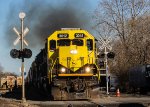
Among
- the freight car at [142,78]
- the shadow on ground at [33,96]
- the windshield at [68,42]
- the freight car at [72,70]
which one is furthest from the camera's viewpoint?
the freight car at [142,78]

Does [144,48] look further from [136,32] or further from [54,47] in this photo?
[54,47]

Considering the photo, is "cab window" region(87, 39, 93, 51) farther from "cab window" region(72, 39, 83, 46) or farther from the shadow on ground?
the shadow on ground

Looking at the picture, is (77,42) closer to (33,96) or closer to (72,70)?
(72,70)

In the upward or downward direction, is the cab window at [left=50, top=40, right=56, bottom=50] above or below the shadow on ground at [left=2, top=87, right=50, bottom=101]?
above

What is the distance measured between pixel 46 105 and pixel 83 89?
3.47m

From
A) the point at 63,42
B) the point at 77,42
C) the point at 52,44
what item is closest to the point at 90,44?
the point at 77,42

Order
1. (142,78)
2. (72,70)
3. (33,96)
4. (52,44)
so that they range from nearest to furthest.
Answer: (72,70)
(52,44)
(33,96)
(142,78)

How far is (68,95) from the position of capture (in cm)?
2647

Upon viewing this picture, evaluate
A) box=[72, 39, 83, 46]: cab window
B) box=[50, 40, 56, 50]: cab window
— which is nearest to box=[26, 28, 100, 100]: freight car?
→ box=[72, 39, 83, 46]: cab window

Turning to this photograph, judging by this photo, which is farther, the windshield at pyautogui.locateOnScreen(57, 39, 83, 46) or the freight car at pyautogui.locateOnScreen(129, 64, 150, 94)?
the freight car at pyautogui.locateOnScreen(129, 64, 150, 94)

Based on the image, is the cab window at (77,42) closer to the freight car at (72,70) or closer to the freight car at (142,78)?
the freight car at (72,70)

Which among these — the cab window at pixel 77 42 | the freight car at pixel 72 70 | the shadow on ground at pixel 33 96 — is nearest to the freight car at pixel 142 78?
the shadow on ground at pixel 33 96

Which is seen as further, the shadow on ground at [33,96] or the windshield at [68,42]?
the shadow on ground at [33,96]

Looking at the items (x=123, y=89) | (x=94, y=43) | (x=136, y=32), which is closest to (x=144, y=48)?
(x=136, y=32)
